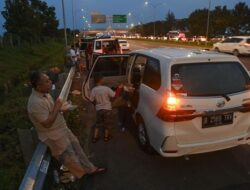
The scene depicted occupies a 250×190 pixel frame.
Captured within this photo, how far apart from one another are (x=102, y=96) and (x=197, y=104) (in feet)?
7.86

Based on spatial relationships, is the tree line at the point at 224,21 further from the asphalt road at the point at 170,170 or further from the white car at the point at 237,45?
the asphalt road at the point at 170,170

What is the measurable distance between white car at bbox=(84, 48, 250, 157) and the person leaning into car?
126 centimetres

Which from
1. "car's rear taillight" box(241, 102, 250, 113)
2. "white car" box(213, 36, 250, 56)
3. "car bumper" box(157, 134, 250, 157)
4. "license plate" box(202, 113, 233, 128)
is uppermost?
"car's rear taillight" box(241, 102, 250, 113)

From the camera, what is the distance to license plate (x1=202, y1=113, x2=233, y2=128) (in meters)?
4.78

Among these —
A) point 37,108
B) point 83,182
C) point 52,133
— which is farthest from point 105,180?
point 37,108

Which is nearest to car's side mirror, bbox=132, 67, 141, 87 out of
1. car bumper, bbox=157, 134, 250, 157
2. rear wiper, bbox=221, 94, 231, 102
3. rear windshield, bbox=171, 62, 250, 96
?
rear windshield, bbox=171, 62, 250, 96

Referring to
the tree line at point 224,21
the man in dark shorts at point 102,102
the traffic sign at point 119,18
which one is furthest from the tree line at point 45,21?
the man in dark shorts at point 102,102

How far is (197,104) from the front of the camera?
4695 mm

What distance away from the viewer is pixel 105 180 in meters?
4.95

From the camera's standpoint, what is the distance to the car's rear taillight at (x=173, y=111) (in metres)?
4.70

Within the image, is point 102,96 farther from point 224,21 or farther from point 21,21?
point 224,21

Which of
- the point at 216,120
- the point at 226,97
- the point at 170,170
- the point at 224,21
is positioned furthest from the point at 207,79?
the point at 224,21

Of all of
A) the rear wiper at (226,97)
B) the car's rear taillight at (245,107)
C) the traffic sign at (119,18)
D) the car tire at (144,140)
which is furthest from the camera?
the traffic sign at (119,18)

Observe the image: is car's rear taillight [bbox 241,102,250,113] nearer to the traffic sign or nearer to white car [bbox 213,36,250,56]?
white car [bbox 213,36,250,56]
